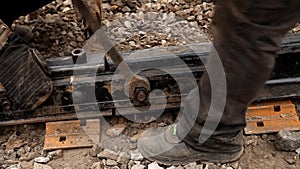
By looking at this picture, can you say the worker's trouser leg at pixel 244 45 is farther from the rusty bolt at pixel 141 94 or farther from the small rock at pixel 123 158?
the small rock at pixel 123 158

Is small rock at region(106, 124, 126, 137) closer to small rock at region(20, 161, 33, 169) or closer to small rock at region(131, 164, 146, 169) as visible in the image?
small rock at region(131, 164, 146, 169)

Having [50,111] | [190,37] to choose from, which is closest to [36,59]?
[50,111]

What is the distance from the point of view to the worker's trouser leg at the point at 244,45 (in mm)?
1812

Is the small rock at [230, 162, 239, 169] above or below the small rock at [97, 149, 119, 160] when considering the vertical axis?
below

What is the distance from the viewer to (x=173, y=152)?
248cm

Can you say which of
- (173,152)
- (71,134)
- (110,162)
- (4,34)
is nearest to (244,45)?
A: (173,152)

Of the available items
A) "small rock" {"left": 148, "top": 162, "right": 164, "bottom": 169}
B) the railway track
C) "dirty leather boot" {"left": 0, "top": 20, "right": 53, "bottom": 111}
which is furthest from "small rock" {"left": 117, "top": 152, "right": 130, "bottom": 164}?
"dirty leather boot" {"left": 0, "top": 20, "right": 53, "bottom": 111}

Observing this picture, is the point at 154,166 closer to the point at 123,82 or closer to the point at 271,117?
the point at 123,82

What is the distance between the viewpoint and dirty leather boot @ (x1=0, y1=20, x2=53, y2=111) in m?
2.55

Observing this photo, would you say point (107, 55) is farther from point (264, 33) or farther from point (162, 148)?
point (264, 33)

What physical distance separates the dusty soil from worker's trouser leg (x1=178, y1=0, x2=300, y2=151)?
1.33 feet

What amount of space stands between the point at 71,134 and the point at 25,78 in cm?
39

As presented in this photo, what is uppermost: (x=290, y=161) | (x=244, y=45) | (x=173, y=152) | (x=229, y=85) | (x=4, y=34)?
(x=244, y=45)

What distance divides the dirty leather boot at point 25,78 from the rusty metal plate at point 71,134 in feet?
0.59
